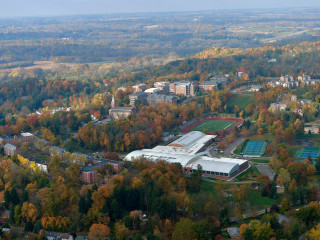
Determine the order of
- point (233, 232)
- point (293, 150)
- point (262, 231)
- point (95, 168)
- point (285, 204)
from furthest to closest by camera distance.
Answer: point (293, 150)
point (95, 168)
point (285, 204)
point (233, 232)
point (262, 231)

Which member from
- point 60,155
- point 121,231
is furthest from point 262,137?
point 121,231

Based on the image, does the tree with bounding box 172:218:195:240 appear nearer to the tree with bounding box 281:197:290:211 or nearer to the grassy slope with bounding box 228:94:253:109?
the tree with bounding box 281:197:290:211

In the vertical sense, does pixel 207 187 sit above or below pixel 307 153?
above

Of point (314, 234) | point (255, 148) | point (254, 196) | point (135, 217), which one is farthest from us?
point (255, 148)

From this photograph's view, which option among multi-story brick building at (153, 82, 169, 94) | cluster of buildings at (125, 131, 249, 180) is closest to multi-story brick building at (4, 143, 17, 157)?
cluster of buildings at (125, 131, 249, 180)

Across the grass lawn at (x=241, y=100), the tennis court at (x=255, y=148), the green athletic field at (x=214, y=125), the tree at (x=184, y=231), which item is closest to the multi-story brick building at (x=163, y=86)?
the grass lawn at (x=241, y=100)

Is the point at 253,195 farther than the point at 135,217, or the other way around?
the point at 253,195

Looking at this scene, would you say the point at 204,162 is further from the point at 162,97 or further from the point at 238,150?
the point at 162,97

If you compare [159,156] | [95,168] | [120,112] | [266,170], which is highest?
[95,168]

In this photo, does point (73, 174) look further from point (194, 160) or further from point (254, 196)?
point (254, 196)

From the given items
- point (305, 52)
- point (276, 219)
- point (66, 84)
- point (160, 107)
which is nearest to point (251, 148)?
point (160, 107)
